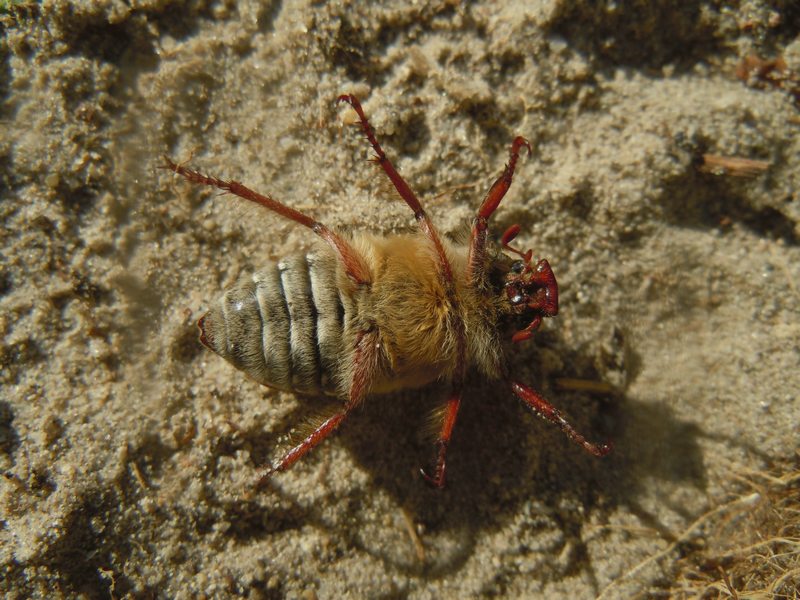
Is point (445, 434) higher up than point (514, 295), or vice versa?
point (514, 295)

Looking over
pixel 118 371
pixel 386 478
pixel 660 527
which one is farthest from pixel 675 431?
pixel 118 371

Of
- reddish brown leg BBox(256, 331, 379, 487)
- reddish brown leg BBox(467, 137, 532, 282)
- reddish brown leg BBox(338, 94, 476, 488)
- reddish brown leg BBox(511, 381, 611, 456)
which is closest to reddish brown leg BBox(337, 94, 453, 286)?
reddish brown leg BBox(338, 94, 476, 488)

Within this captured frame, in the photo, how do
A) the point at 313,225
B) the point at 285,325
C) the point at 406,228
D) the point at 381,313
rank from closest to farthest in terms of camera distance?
1. the point at 285,325
2. the point at 381,313
3. the point at 313,225
4. the point at 406,228

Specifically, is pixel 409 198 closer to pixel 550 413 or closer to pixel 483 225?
pixel 483 225

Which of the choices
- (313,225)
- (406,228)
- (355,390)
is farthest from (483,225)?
(355,390)

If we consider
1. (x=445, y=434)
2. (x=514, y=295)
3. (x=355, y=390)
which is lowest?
(x=445, y=434)

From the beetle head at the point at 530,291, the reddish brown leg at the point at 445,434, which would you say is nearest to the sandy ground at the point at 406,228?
the reddish brown leg at the point at 445,434

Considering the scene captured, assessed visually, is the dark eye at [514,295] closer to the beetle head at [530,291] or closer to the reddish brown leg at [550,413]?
the beetle head at [530,291]

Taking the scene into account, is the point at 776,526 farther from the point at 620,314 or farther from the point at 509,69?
the point at 509,69
